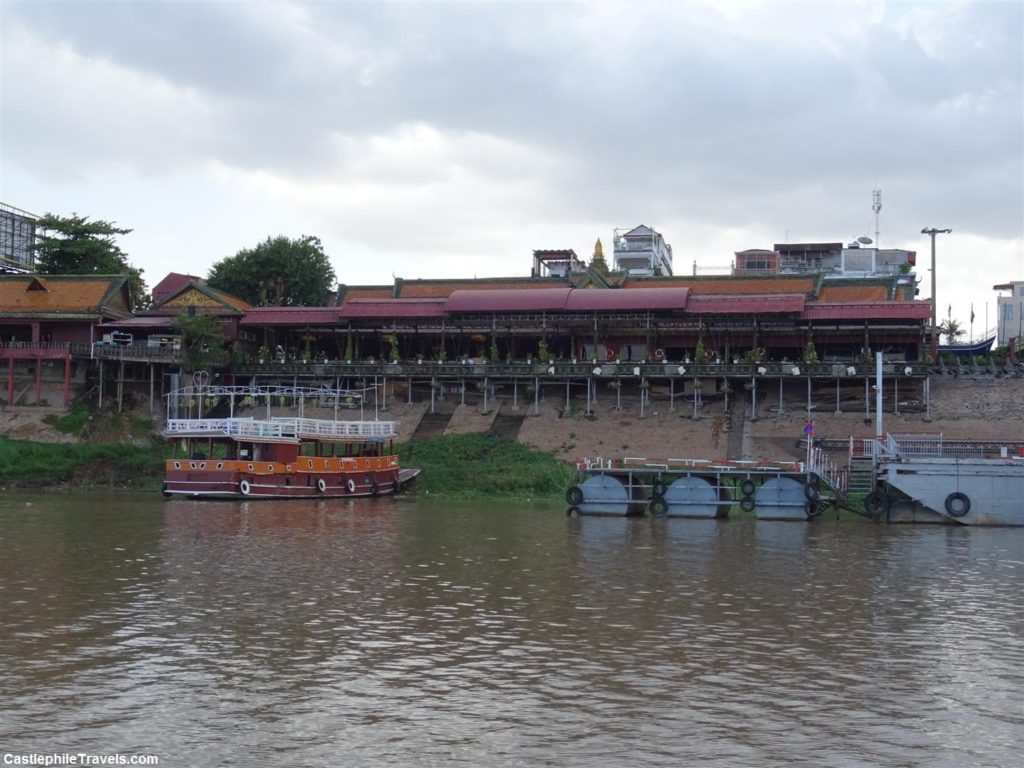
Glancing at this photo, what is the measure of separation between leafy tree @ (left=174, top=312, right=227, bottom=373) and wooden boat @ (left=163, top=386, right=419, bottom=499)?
15.2m

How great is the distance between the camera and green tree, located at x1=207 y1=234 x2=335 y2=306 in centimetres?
8825

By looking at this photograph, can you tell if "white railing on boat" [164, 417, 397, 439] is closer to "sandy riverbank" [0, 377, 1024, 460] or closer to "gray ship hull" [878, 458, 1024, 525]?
"sandy riverbank" [0, 377, 1024, 460]

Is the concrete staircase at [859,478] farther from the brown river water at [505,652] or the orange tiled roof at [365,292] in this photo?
the orange tiled roof at [365,292]

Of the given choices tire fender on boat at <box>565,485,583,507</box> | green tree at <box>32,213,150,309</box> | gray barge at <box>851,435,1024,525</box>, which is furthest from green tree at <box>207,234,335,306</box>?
gray barge at <box>851,435,1024,525</box>

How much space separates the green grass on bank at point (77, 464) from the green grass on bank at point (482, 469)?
13543 mm

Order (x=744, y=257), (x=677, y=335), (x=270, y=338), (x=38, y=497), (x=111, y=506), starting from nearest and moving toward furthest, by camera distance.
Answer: (x=111, y=506) < (x=38, y=497) < (x=677, y=335) < (x=270, y=338) < (x=744, y=257)

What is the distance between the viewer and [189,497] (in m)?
51.5

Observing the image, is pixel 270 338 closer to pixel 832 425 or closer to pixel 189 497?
pixel 189 497

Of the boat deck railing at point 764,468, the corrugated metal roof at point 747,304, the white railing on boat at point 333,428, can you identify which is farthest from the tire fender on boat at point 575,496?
the corrugated metal roof at point 747,304

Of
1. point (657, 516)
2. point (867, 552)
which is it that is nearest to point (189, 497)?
point (657, 516)

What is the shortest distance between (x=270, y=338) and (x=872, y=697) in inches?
2618

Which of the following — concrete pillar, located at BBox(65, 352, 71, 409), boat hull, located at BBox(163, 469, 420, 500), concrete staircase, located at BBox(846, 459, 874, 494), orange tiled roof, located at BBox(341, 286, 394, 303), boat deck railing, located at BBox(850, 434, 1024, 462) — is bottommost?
boat hull, located at BBox(163, 469, 420, 500)

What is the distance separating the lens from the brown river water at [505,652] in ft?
47.3

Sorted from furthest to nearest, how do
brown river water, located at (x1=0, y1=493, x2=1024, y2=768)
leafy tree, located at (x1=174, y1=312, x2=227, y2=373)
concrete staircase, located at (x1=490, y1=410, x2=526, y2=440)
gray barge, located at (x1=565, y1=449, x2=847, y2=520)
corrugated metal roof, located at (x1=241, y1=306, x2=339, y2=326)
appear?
corrugated metal roof, located at (x1=241, y1=306, x2=339, y2=326)
leafy tree, located at (x1=174, y1=312, x2=227, y2=373)
concrete staircase, located at (x1=490, y1=410, x2=526, y2=440)
gray barge, located at (x1=565, y1=449, x2=847, y2=520)
brown river water, located at (x1=0, y1=493, x2=1024, y2=768)
